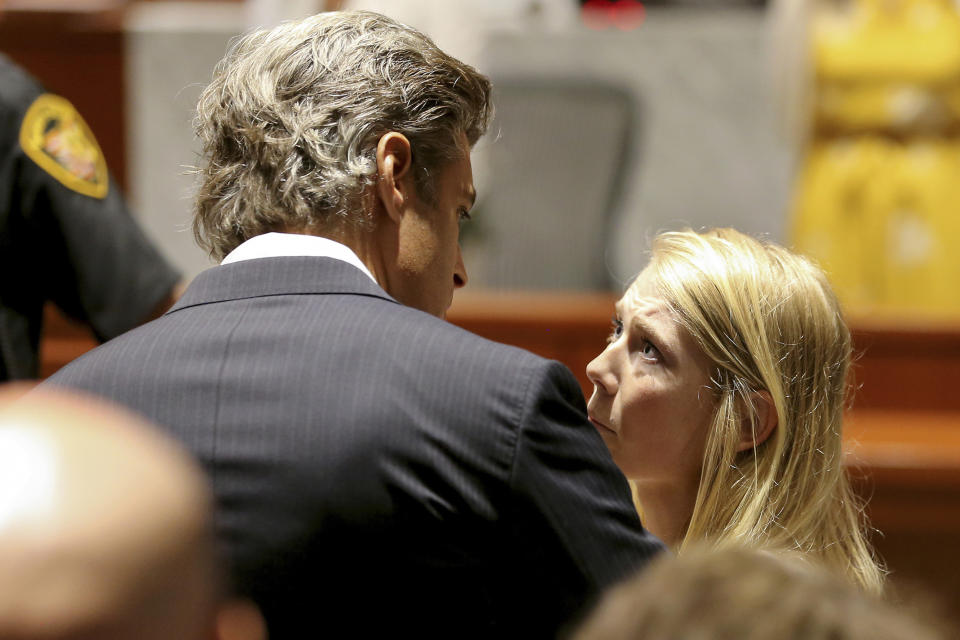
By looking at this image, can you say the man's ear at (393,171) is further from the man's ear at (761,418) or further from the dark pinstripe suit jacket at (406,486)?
the man's ear at (761,418)

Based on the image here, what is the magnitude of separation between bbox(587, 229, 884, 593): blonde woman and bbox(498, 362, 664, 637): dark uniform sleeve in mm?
450

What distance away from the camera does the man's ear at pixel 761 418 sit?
1403 millimetres

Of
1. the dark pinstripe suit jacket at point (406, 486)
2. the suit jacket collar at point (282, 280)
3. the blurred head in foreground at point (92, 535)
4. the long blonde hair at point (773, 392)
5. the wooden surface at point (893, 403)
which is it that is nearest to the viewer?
the blurred head in foreground at point (92, 535)

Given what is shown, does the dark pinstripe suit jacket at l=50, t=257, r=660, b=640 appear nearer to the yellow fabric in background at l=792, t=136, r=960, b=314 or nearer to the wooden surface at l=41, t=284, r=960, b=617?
the wooden surface at l=41, t=284, r=960, b=617

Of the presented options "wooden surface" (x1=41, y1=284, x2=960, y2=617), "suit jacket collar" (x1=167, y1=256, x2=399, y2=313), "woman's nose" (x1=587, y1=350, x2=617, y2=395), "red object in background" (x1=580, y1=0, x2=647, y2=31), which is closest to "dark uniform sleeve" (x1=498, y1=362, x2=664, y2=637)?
Answer: "suit jacket collar" (x1=167, y1=256, x2=399, y2=313)

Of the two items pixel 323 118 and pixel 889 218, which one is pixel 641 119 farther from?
pixel 323 118

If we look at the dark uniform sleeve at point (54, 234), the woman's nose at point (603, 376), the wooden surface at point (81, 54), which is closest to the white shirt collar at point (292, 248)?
the woman's nose at point (603, 376)

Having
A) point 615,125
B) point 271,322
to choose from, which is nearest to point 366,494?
point 271,322

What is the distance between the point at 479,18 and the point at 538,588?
10.6 feet

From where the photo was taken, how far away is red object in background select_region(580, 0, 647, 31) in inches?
165

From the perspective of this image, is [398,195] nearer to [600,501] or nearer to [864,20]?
[600,501]

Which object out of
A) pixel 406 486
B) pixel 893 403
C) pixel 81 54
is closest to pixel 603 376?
pixel 406 486

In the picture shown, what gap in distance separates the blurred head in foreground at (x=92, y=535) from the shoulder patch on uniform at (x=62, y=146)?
1.23m

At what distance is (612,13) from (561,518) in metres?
3.55
